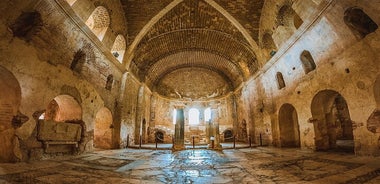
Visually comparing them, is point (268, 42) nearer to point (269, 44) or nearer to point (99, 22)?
point (269, 44)

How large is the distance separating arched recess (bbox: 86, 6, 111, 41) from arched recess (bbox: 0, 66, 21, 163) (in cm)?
465

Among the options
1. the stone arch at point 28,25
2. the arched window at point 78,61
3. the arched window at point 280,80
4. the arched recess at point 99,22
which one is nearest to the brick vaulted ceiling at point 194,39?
the arched recess at point 99,22

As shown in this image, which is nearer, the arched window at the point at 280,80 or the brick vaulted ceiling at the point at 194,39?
the arched window at the point at 280,80

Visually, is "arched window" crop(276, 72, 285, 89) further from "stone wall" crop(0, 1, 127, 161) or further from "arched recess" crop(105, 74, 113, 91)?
"stone wall" crop(0, 1, 127, 161)

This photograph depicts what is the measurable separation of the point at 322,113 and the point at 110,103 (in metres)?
11.1

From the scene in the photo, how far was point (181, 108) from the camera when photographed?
1038 centimetres

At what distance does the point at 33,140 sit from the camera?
5465 mm

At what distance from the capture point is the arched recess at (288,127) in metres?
10.1

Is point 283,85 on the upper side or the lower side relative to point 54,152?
upper

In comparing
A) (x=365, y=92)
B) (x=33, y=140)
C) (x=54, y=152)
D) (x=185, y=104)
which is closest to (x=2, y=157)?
(x=33, y=140)

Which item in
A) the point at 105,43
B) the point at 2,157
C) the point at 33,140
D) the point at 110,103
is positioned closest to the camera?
the point at 2,157

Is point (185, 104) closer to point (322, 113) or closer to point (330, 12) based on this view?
point (322, 113)

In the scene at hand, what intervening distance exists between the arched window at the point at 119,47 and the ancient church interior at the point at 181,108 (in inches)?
2.5

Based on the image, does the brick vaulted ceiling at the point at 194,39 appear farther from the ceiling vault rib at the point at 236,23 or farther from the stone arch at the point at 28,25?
the stone arch at the point at 28,25
